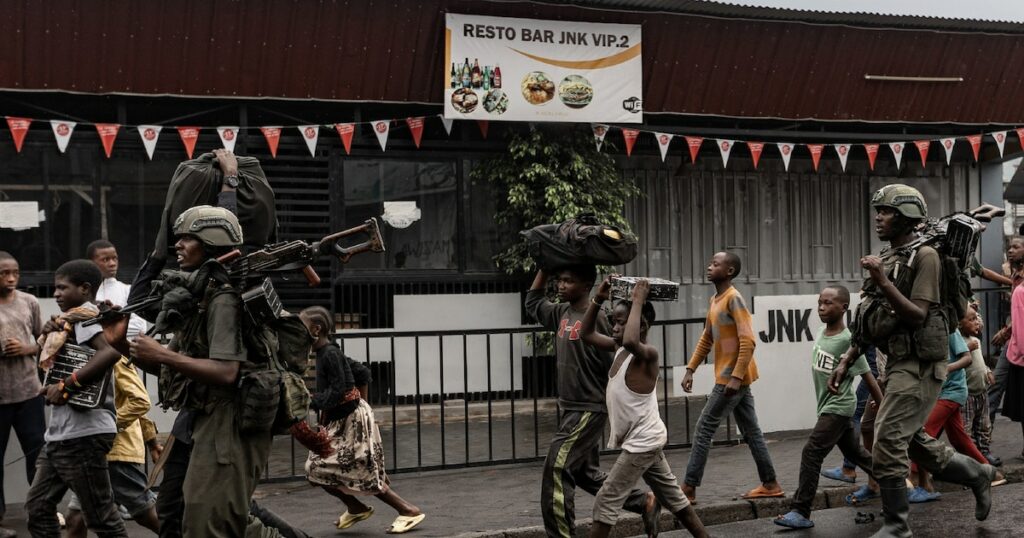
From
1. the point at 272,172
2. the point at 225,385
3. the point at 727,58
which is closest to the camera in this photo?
the point at 225,385

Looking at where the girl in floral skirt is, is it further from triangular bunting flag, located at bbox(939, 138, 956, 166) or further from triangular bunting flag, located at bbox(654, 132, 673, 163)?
triangular bunting flag, located at bbox(939, 138, 956, 166)

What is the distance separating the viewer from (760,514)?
8562 mm

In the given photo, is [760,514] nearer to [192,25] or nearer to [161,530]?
[161,530]

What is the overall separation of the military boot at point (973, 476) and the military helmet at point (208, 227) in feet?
15.1

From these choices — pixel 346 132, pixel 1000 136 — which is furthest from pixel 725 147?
pixel 346 132

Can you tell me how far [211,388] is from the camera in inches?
210

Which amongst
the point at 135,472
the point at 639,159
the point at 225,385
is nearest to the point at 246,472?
the point at 225,385

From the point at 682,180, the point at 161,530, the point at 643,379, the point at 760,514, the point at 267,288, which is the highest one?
the point at 682,180

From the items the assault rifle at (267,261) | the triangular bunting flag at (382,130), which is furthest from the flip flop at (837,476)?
the triangular bunting flag at (382,130)

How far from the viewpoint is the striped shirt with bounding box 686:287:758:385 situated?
8.54 metres

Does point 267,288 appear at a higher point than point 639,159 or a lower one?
lower

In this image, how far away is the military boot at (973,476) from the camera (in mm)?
7520

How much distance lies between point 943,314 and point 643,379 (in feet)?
6.51

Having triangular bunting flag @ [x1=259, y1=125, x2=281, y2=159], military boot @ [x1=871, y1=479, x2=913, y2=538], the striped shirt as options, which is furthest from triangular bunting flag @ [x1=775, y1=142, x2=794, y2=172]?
military boot @ [x1=871, y1=479, x2=913, y2=538]
